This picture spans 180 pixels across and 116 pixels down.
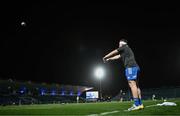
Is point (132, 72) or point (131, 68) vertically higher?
point (131, 68)

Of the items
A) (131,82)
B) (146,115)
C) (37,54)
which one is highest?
(37,54)

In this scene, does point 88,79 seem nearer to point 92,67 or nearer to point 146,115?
point 92,67

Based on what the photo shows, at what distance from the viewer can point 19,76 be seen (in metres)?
68.1

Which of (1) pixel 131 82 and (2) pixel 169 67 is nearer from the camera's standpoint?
(1) pixel 131 82

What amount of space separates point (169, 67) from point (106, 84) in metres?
18.8

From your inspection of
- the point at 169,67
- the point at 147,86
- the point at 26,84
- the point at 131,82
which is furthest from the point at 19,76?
the point at 131,82

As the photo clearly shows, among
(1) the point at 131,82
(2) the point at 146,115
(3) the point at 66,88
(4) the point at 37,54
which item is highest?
(4) the point at 37,54

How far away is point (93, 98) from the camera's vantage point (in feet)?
231

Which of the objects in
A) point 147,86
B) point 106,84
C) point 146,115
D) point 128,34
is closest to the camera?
point 146,115

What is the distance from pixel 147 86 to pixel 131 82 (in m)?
60.4

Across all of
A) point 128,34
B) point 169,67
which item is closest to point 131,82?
point 128,34

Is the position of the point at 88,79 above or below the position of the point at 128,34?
below

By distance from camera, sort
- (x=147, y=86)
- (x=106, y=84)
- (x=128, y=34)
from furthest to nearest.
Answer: (x=106, y=84) → (x=147, y=86) → (x=128, y=34)

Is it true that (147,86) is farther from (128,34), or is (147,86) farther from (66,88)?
(66,88)
